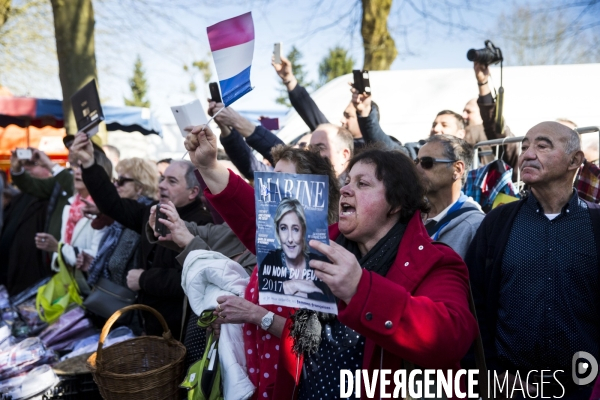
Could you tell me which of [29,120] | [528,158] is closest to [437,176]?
[528,158]

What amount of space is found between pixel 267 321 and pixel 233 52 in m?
1.16

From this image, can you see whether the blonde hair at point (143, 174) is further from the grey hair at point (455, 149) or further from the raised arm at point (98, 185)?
the grey hair at point (455, 149)

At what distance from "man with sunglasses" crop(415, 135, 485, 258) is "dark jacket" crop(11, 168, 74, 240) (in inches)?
165

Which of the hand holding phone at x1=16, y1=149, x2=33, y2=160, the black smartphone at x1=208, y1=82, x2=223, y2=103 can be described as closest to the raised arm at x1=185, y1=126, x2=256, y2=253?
the black smartphone at x1=208, y1=82, x2=223, y2=103

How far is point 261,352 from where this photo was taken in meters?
2.36

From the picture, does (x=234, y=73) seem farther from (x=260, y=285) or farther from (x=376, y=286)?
(x=376, y=286)

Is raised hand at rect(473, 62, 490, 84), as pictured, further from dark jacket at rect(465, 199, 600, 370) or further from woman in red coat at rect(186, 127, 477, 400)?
woman in red coat at rect(186, 127, 477, 400)

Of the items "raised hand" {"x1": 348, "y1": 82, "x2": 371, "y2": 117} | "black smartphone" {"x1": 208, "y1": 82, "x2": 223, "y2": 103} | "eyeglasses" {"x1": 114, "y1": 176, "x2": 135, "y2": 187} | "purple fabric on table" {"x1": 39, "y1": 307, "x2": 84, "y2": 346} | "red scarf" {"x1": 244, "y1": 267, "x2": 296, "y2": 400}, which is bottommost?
"purple fabric on table" {"x1": 39, "y1": 307, "x2": 84, "y2": 346}

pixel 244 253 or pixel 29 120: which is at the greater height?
pixel 29 120

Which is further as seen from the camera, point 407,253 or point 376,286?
point 407,253

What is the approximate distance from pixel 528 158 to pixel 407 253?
110 cm

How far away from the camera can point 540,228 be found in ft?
8.21

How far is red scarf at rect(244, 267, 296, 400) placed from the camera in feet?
7.50

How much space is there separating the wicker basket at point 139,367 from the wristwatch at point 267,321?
815mm
